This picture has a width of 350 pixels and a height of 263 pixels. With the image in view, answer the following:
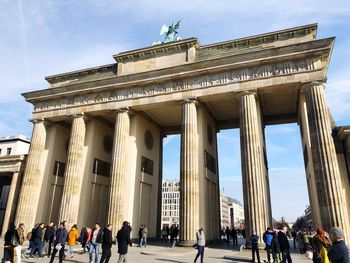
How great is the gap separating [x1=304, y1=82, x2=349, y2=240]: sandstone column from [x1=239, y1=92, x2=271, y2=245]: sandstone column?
3.23 m

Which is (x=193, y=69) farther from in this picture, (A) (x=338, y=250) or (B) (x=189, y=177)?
(A) (x=338, y=250)

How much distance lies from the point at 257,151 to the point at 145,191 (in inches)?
437

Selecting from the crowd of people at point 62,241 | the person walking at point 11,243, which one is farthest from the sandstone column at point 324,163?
the person walking at point 11,243

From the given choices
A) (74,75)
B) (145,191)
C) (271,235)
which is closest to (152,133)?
(145,191)

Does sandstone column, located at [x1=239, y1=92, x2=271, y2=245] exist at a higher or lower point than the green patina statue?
lower

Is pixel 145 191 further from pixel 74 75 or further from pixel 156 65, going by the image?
pixel 74 75

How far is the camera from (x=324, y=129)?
17.0m

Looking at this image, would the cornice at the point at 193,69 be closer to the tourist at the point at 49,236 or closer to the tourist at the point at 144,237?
the tourist at the point at 144,237

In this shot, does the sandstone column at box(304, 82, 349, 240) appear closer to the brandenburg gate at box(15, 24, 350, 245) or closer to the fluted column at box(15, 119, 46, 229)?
the brandenburg gate at box(15, 24, 350, 245)

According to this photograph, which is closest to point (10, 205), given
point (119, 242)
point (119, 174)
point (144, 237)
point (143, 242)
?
point (119, 174)

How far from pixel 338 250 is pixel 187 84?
1792cm

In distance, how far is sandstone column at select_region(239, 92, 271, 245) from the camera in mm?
16773

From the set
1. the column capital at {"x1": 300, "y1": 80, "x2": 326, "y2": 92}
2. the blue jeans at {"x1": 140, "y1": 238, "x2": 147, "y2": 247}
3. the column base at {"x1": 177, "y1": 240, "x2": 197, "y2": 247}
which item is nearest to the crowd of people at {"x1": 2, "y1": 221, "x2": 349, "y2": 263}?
the blue jeans at {"x1": 140, "y1": 238, "x2": 147, "y2": 247}

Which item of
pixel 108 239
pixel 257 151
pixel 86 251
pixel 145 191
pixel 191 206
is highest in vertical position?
pixel 257 151
